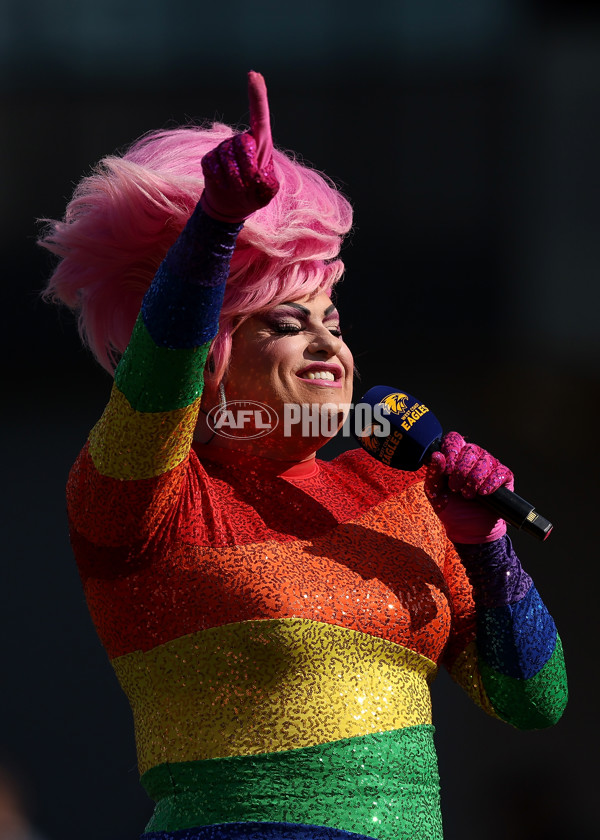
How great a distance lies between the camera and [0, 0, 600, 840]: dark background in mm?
2574

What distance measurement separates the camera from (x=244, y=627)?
1.20 metres

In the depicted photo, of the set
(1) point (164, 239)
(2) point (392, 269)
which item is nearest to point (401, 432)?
(1) point (164, 239)

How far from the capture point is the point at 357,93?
2.79 m

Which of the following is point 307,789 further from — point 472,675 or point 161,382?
point 161,382

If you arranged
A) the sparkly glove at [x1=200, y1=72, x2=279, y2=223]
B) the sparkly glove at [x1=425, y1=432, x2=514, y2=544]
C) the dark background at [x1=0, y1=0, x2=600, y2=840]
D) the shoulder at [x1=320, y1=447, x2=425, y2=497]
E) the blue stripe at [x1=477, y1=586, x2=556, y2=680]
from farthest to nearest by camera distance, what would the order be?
the dark background at [x1=0, y1=0, x2=600, y2=840] < the shoulder at [x1=320, y1=447, x2=425, y2=497] < the blue stripe at [x1=477, y1=586, x2=556, y2=680] < the sparkly glove at [x1=425, y1=432, x2=514, y2=544] < the sparkly glove at [x1=200, y1=72, x2=279, y2=223]

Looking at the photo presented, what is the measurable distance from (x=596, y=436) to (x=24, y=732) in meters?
1.80

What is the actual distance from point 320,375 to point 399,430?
158 millimetres

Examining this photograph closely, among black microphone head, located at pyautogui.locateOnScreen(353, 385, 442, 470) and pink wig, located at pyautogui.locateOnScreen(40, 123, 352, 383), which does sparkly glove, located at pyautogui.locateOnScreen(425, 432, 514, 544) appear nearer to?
black microphone head, located at pyautogui.locateOnScreen(353, 385, 442, 470)

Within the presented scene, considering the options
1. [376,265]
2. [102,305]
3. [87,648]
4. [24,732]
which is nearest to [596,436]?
[376,265]

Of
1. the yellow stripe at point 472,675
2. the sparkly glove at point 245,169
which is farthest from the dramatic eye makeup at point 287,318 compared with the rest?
the yellow stripe at point 472,675

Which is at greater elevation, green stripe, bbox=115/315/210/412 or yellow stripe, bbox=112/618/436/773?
green stripe, bbox=115/315/210/412

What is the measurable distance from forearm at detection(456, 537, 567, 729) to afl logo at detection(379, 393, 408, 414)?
0.21m

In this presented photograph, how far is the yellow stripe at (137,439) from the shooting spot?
111 centimetres

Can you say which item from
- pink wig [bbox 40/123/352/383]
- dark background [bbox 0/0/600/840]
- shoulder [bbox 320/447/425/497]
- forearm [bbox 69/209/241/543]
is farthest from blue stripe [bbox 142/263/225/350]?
dark background [bbox 0/0/600/840]
